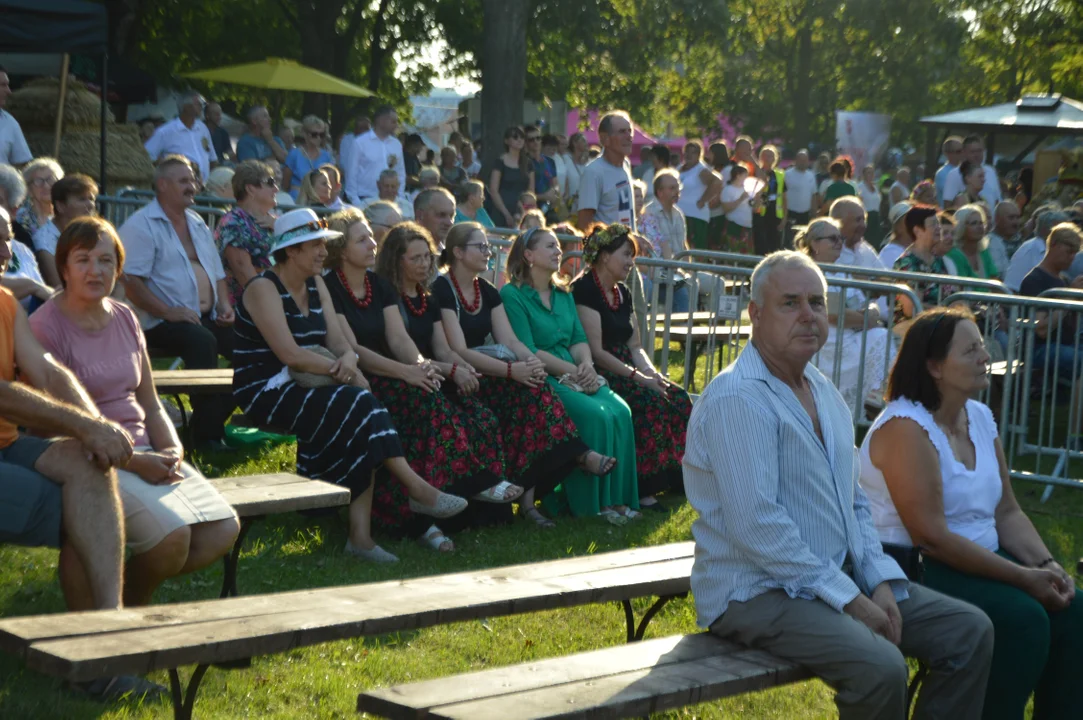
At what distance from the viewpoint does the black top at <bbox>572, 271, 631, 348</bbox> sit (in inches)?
338

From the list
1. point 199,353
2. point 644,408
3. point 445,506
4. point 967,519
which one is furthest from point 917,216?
point 967,519

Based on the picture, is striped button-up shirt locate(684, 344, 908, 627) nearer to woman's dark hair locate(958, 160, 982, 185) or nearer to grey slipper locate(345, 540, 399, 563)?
grey slipper locate(345, 540, 399, 563)

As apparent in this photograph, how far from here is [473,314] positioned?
26.5ft

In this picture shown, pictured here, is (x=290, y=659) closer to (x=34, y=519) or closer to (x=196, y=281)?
(x=34, y=519)

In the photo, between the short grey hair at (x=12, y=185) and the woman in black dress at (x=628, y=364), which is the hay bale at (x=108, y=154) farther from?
the woman in black dress at (x=628, y=364)

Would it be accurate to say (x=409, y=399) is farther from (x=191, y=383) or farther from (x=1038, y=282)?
(x=1038, y=282)

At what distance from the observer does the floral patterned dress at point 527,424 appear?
306 inches

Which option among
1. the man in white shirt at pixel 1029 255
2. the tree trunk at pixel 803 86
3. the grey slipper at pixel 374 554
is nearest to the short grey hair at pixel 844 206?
the man in white shirt at pixel 1029 255

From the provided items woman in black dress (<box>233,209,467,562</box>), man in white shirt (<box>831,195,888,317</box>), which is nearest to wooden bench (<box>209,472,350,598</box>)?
woman in black dress (<box>233,209,467,562</box>)

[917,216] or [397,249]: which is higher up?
[917,216]

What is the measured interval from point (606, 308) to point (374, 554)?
2.53 meters

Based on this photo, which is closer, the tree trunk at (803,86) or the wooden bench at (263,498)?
the wooden bench at (263,498)

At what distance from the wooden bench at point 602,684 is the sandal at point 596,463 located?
334cm

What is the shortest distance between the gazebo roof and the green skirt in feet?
45.6
